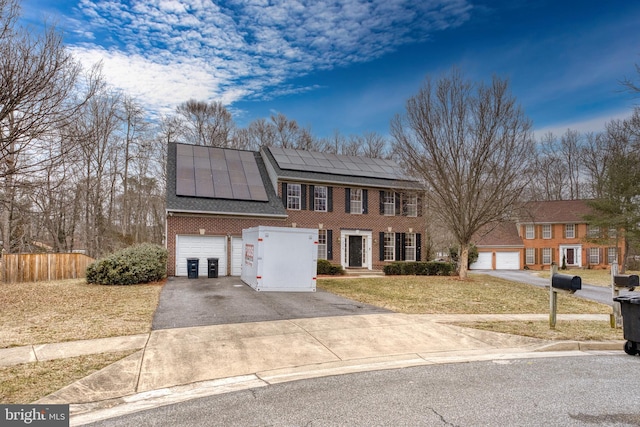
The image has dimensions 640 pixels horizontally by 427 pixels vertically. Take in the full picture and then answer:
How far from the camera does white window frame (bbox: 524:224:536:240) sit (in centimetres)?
4356

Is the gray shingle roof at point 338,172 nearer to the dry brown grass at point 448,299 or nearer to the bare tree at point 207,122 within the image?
the dry brown grass at point 448,299

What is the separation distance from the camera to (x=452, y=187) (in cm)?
2012

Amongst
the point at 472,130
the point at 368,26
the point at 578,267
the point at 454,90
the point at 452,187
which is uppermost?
the point at 368,26

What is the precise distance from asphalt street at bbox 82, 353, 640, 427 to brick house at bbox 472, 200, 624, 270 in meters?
37.9

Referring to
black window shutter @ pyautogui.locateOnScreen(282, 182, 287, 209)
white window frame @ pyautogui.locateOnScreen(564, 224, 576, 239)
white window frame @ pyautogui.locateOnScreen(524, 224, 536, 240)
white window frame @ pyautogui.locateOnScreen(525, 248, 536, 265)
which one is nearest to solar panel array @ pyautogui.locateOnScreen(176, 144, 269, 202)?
black window shutter @ pyautogui.locateOnScreen(282, 182, 287, 209)

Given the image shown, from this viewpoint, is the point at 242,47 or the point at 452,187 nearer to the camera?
the point at 242,47

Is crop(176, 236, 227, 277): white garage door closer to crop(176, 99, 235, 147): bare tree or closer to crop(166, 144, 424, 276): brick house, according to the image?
crop(166, 144, 424, 276): brick house

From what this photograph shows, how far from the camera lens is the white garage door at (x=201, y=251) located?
18.7 metres

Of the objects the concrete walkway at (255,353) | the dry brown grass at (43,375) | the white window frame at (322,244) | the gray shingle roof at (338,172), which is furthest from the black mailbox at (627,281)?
the white window frame at (322,244)

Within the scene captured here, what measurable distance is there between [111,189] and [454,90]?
2578cm

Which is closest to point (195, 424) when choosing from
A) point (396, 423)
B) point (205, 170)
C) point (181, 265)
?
point (396, 423)

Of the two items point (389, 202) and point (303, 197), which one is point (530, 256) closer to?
point (389, 202)

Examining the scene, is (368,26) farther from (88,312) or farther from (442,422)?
(442,422)

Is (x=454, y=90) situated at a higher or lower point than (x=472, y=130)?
higher
